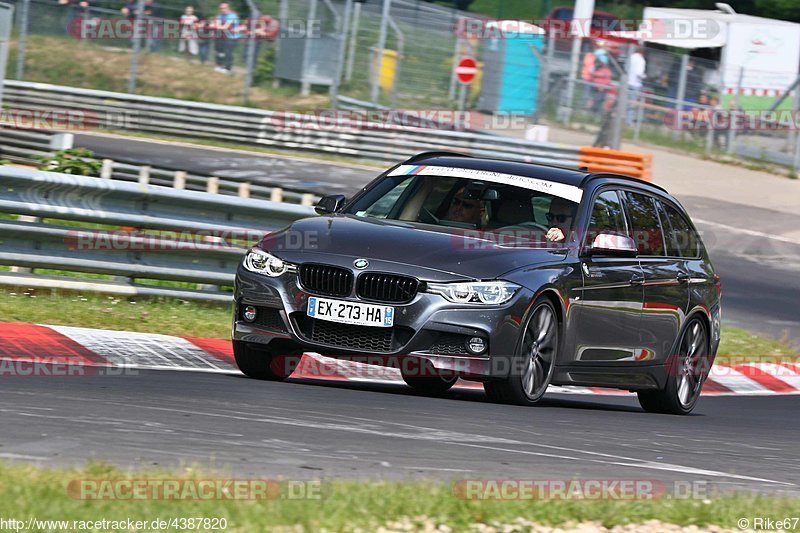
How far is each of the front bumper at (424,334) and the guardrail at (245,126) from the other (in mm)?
18833

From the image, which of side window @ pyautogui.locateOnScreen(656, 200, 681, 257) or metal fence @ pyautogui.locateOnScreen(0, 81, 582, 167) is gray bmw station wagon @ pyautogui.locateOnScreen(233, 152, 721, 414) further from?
metal fence @ pyautogui.locateOnScreen(0, 81, 582, 167)

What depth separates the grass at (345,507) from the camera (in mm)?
4480

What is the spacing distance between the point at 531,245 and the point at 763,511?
138 inches

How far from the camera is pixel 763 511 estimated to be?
5641 mm

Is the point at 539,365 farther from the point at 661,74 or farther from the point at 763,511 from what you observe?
the point at 661,74

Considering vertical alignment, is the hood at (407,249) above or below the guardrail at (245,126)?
above

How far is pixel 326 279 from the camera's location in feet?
27.4

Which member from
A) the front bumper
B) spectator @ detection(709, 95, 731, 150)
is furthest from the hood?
spectator @ detection(709, 95, 731, 150)

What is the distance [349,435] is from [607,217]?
3.74 m

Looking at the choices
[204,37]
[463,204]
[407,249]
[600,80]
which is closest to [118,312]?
[463,204]

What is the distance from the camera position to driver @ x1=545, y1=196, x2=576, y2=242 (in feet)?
30.2

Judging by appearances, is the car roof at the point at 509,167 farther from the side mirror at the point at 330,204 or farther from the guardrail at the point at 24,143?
the guardrail at the point at 24,143

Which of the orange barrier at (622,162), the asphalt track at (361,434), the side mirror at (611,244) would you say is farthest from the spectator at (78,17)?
the side mirror at (611,244)

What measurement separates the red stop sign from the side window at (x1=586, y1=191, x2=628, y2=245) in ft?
65.8
